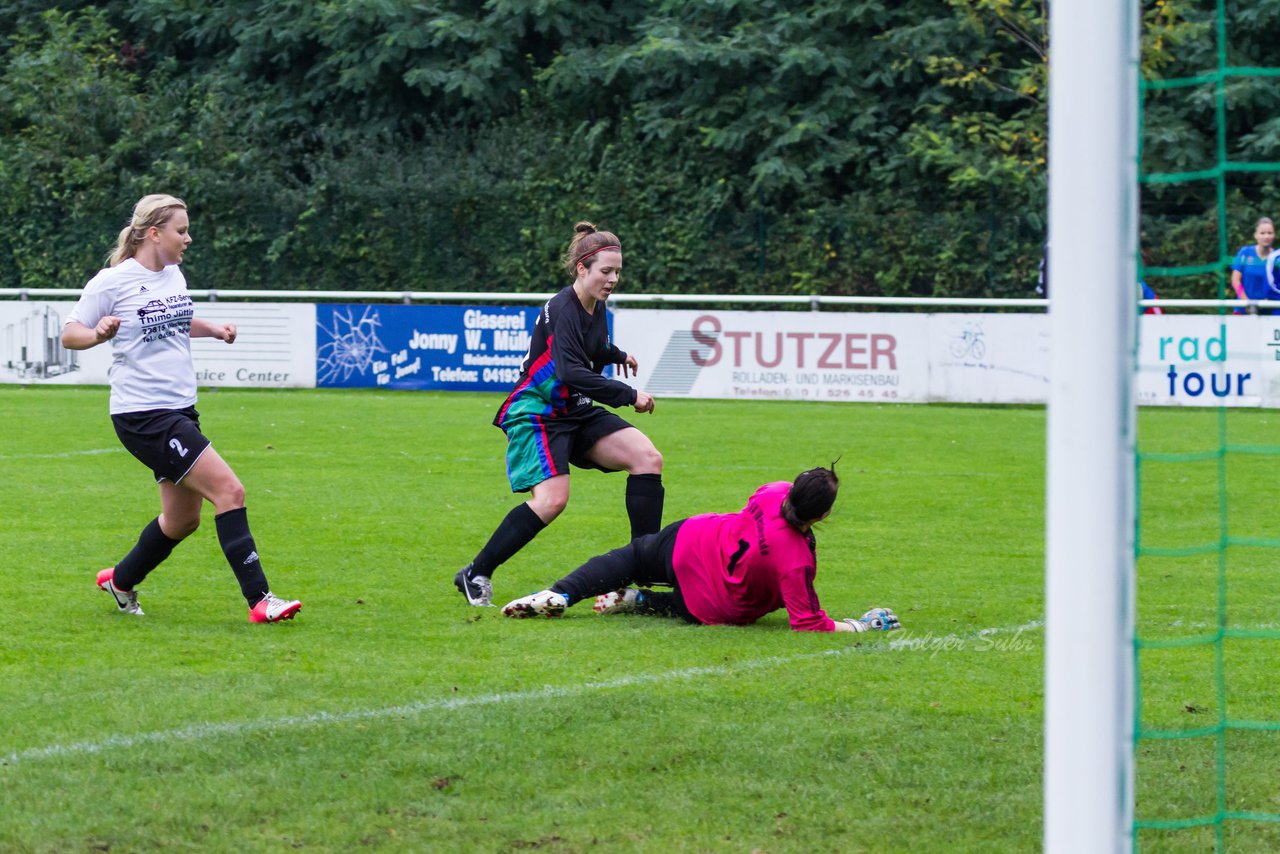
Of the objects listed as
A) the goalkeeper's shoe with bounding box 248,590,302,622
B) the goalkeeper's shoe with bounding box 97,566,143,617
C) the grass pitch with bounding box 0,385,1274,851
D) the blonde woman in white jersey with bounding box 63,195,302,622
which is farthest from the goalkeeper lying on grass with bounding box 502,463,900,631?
the goalkeeper's shoe with bounding box 97,566,143,617

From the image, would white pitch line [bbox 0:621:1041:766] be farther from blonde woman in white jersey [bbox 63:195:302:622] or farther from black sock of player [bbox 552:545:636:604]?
blonde woman in white jersey [bbox 63:195:302:622]

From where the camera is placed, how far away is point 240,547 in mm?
6902

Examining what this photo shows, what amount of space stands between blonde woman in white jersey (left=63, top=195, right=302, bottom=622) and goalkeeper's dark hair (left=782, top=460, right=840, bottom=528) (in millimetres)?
2083

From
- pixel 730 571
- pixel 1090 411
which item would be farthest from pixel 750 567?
pixel 1090 411

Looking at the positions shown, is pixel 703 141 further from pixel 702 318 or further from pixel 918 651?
pixel 918 651

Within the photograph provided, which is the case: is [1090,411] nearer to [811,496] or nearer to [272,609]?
[811,496]

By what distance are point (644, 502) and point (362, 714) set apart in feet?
7.97

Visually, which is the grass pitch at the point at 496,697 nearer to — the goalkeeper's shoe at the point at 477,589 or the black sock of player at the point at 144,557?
the goalkeeper's shoe at the point at 477,589

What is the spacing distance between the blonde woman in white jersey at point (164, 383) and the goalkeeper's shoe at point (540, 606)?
3.00ft

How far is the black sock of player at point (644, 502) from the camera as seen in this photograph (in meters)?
7.66

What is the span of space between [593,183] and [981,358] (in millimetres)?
12091

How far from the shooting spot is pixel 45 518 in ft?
33.4

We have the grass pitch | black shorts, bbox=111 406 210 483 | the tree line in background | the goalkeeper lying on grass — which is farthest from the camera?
the tree line in background

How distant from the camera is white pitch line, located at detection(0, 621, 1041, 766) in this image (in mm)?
5000
